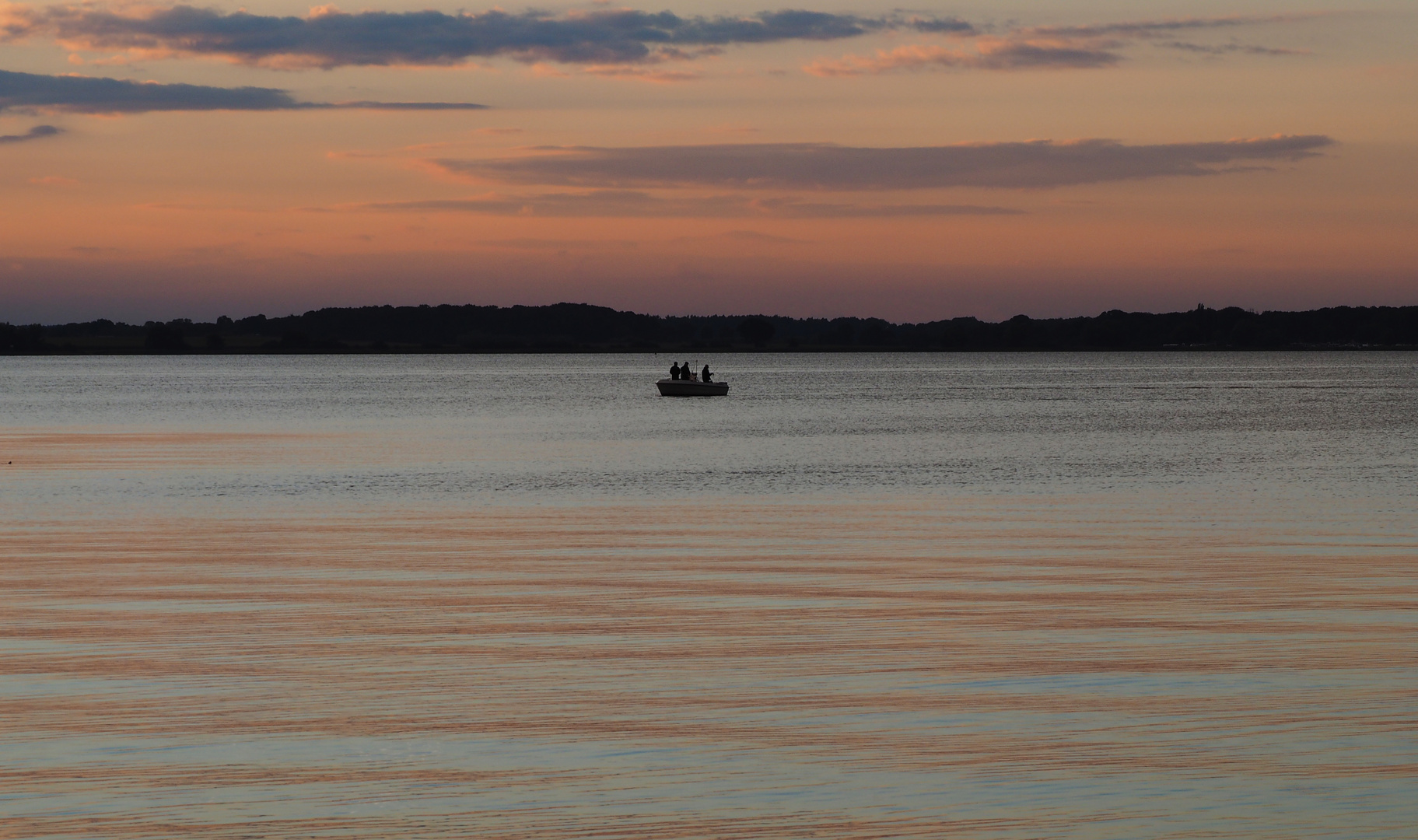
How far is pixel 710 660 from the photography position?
1497cm

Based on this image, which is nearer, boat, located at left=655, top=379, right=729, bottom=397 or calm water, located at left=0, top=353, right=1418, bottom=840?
calm water, located at left=0, top=353, right=1418, bottom=840

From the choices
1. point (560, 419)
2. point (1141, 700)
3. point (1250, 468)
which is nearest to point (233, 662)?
point (1141, 700)

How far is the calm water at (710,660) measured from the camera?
10172 millimetres

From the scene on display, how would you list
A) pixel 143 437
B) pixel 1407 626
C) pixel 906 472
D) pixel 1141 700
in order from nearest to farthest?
pixel 1141 700 < pixel 1407 626 < pixel 906 472 < pixel 143 437

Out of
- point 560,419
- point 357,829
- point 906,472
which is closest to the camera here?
point 357,829

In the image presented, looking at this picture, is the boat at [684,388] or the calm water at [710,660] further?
the boat at [684,388]

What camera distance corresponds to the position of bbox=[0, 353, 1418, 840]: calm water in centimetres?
1017

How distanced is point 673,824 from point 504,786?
55.8 inches

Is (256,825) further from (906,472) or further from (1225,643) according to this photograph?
(906,472)

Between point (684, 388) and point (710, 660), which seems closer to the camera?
point (710, 660)

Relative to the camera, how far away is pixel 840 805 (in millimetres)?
10070

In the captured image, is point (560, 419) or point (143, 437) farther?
point (560, 419)

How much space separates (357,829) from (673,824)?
1.89 m

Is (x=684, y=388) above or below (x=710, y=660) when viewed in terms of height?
below
